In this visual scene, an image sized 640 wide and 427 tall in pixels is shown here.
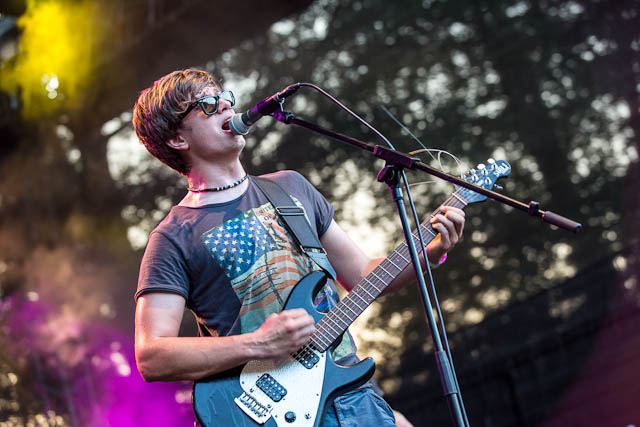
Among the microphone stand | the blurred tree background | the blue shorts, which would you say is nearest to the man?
the blue shorts

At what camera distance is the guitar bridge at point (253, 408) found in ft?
6.59

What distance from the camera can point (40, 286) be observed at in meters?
8.70

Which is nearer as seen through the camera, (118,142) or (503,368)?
(503,368)

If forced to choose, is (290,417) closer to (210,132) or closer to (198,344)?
(198,344)

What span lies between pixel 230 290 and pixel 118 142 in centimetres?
905

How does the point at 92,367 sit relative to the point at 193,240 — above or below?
below

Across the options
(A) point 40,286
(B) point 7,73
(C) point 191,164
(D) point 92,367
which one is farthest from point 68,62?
(C) point 191,164

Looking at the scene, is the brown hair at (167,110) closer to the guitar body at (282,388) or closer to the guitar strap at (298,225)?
the guitar strap at (298,225)

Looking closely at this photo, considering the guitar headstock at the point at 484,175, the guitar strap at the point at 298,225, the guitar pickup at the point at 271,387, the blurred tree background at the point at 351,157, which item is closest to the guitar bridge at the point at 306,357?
the guitar pickup at the point at 271,387

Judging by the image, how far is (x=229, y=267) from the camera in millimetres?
2219

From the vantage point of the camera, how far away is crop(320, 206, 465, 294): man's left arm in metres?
2.20

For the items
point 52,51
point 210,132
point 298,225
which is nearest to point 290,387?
point 298,225

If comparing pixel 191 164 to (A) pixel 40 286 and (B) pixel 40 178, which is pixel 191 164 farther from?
(B) pixel 40 178

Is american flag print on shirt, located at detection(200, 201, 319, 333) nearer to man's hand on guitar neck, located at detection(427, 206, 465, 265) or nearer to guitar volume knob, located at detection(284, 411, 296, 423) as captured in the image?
guitar volume knob, located at detection(284, 411, 296, 423)
